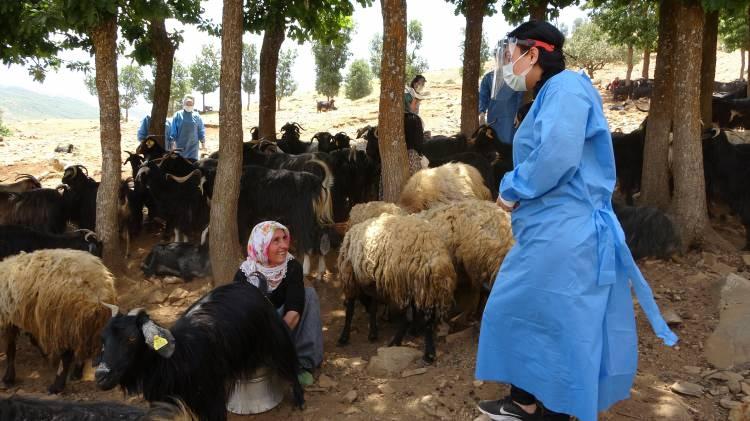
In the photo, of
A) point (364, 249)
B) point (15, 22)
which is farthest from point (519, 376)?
point (15, 22)

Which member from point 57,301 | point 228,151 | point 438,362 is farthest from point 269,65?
point 438,362

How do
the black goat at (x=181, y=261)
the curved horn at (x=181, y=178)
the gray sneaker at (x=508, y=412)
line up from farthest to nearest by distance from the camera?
the curved horn at (x=181, y=178)
the black goat at (x=181, y=261)
the gray sneaker at (x=508, y=412)

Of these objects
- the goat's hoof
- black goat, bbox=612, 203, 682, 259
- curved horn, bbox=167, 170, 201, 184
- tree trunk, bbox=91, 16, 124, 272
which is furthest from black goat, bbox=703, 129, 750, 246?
tree trunk, bbox=91, 16, 124, 272

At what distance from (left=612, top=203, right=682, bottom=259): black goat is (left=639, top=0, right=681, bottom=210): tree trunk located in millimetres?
1137

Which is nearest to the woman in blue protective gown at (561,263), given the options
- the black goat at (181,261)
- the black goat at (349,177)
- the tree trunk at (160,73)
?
the black goat at (181,261)

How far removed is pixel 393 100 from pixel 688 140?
3691 millimetres

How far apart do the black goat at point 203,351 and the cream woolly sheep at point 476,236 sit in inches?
72.7

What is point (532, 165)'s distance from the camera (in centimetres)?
253

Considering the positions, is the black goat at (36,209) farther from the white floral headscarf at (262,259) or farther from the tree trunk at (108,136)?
the white floral headscarf at (262,259)

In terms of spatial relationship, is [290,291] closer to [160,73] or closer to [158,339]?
[158,339]

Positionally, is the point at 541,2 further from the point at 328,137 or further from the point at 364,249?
the point at 364,249

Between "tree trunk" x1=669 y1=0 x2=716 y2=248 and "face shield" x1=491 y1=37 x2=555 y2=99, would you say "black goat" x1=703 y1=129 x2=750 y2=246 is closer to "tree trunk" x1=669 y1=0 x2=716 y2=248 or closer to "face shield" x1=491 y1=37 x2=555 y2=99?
"tree trunk" x1=669 y1=0 x2=716 y2=248

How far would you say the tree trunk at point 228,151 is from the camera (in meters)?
5.59

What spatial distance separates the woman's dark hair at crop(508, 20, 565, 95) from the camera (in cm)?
272
